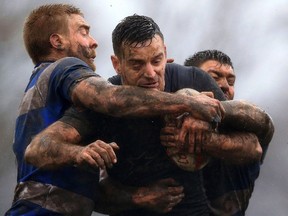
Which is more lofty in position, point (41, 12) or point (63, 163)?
point (41, 12)

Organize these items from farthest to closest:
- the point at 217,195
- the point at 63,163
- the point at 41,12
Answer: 1. the point at 41,12
2. the point at 217,195
3. the point at 63,163

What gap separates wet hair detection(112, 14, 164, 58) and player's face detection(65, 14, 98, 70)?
49 cm

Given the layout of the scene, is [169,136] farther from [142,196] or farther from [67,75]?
[67,75]

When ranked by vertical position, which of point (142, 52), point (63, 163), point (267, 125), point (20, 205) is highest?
point (142, 52)

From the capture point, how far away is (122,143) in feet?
17.3

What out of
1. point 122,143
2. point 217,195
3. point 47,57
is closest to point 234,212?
point 217,195

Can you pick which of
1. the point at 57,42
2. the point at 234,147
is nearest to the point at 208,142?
the point at 234,147

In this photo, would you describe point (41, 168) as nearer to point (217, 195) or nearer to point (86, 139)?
point (86, 139)

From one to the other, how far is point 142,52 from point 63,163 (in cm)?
99

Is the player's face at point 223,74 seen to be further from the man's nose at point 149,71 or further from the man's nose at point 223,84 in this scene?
the man's nose at point 149,71

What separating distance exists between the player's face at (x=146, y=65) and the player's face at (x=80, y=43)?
2.19 ft

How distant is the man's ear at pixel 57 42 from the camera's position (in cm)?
587

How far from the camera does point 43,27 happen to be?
6012 millimetres

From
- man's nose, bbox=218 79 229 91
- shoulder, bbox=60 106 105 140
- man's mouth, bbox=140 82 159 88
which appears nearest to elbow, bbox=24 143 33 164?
shoulder, bbox=60 106 105 140
